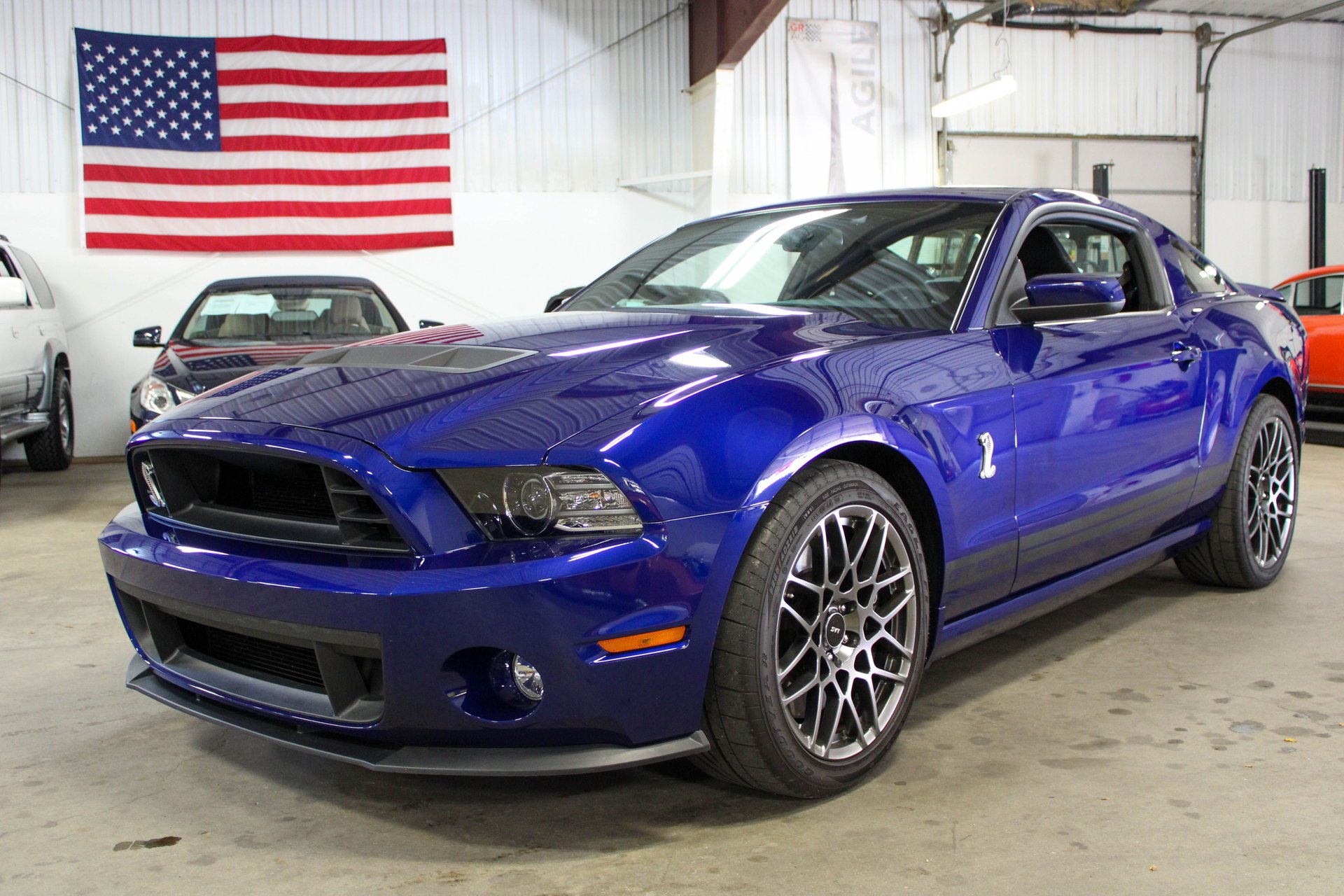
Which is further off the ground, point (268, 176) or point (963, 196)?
Result: point (268, 176)

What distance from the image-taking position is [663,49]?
10812mm

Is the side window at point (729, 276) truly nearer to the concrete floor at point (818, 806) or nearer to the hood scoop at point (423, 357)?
the hood scoop at point (423, 357)

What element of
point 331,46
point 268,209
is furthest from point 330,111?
point 268,209

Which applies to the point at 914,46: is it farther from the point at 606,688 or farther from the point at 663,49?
the point at 606,688

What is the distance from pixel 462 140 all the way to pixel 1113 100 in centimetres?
741

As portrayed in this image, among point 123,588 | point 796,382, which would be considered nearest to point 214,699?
point 123,588

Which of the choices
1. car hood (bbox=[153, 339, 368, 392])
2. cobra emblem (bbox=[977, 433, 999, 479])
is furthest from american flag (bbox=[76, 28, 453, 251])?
cobra emblem (bbox=[977, 433, 999, 479])

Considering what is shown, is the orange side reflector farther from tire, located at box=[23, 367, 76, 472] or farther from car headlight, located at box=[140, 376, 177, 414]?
tire, located at box=[23, 367, 76, 472]

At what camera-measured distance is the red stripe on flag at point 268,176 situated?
942cm

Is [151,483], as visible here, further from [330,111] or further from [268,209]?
[330,111]

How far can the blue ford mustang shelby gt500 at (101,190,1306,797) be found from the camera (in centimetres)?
179

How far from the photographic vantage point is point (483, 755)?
5.99 feet

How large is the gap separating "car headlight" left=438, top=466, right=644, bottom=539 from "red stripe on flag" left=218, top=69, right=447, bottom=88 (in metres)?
9.03

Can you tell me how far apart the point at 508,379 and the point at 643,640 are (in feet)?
1.86
